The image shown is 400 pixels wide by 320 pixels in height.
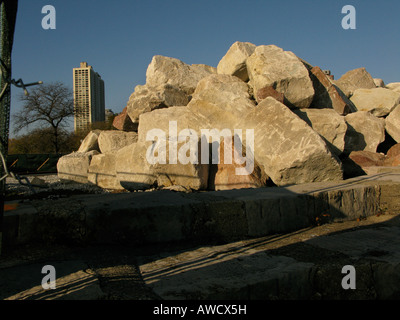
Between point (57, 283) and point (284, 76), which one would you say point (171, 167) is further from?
point (57, 283)

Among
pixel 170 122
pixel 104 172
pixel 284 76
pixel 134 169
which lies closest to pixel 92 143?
pixel 104 172

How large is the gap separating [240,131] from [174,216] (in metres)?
3.07

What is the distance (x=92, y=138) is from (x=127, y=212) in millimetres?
5900

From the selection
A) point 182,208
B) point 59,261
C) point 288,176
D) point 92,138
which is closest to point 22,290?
point 59,261

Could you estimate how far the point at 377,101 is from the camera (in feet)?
26.6

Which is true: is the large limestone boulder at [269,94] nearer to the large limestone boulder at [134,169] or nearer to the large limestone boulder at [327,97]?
the large limestone boulder at [327,97]

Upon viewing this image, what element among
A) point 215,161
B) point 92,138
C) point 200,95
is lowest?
point 215,161

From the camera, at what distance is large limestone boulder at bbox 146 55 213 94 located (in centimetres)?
774

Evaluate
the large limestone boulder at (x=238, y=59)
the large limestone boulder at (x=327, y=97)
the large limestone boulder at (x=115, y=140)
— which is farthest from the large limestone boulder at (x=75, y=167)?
the large limestone boulder at (x=327, y=97)

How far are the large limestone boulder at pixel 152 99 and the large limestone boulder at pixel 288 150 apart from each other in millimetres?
2259

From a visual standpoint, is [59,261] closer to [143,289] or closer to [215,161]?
[143,289]

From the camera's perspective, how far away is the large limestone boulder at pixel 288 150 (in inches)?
190

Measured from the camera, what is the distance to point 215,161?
18.0ft

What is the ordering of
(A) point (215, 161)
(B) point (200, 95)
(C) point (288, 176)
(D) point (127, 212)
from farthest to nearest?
(B) point (200, 95)
(A) point (215, 161)
(C) point (288, 176)
(D) point (127, 212)
